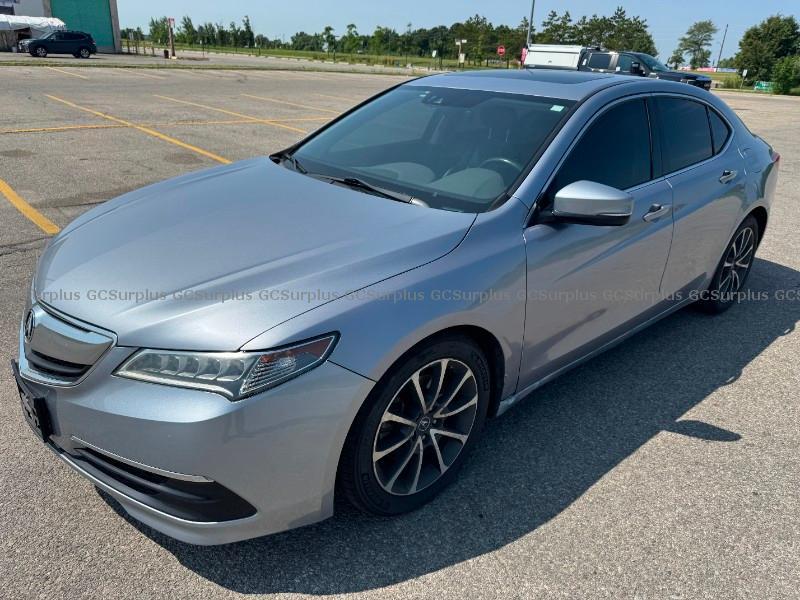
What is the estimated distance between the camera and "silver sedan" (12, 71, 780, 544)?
192cm

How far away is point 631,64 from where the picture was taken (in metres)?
18.7

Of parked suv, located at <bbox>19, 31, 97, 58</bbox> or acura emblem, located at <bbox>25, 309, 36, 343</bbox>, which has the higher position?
parked suv, located at <bbox>19, 31, 97, 58</bbox>

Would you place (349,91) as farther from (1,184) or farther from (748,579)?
(748,579)

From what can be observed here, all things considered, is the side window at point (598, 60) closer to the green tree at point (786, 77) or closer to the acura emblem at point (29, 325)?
the acura emblem at point (29, 325)

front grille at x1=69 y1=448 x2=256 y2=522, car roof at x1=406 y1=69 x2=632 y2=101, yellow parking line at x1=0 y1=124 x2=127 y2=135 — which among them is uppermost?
car roof at x1=406 y1=69 x2=632 y2=101

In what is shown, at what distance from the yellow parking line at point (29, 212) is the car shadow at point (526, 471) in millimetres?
3915

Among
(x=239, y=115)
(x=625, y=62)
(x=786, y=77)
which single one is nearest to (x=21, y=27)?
(x=239, y=115)

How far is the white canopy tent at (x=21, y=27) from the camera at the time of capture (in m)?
39.4

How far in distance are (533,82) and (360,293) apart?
6.36 feet

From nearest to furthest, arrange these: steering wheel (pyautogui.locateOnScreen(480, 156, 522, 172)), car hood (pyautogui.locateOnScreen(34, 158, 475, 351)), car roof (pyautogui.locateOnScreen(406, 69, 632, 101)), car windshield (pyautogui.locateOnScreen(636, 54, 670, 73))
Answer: car hood (pyautogui.locateOnScreen(34, 158, 475, 351)) → steering wheel (pyautogui.locateOnScreen(480, 156, 522, 172)) → car roof (pyautogui.locateOnScreen(406, 69, 632, 101)) → car windshield (pyautogui.locateOnScreen(636, 54, 670, 73))

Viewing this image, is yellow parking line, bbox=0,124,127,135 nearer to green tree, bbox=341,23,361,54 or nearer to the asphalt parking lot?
the asphalt parking lot

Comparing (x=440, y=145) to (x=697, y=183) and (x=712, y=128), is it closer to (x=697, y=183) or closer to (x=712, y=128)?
(x=697, y=183)

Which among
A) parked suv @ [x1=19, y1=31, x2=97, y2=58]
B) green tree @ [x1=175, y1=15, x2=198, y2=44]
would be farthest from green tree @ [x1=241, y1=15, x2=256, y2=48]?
parked suv @ [x1=19, y1=31, x2=97, y2=58]

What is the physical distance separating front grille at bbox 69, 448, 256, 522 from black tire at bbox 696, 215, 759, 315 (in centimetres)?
358
